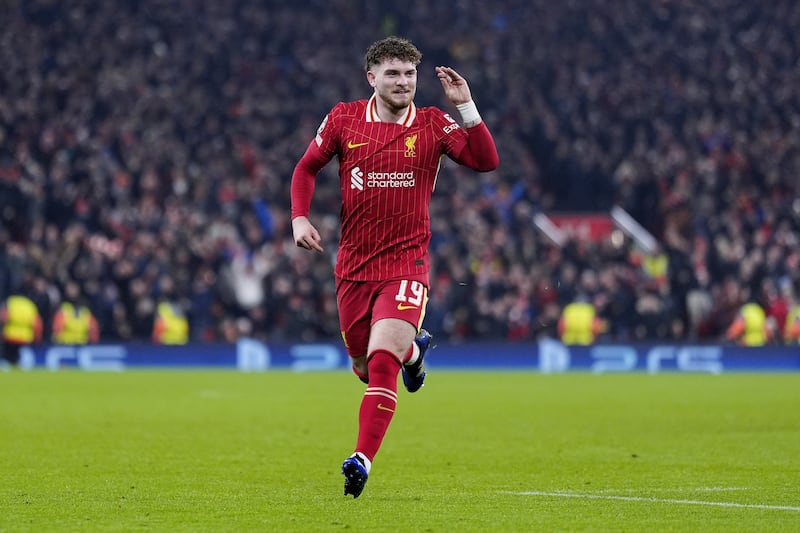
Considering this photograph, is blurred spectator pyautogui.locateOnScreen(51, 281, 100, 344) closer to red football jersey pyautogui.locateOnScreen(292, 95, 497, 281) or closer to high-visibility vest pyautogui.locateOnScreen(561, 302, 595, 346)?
high-visibility vest pyautogui.locateOnScreen(561, 302, 595, 346)

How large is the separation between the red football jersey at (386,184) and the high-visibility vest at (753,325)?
2045 cm

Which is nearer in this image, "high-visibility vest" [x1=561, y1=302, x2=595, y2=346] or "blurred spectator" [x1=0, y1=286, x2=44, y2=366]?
"blurred spectator" [x1=0, y1=286, x2=44, y2=366]

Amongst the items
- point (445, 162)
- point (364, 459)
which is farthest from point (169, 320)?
point (364, 459)

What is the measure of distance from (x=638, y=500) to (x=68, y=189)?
22817 mm

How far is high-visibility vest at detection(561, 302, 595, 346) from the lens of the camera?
27609mm

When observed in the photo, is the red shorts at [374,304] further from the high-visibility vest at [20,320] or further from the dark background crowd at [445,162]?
the high-visibility vest at [20,320]

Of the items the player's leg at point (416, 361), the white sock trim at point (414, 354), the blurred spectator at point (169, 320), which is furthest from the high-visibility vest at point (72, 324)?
the white sock trim at point (414, 354)

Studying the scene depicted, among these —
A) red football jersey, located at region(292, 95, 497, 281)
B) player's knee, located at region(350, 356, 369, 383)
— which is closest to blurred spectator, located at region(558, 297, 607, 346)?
player's knee, located at region(350, 356, 369, 383)

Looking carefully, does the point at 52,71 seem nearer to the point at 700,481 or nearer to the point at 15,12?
the point at 15,12

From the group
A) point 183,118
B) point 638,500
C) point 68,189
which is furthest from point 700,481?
point 183,118

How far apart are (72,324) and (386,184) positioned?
65.8 feet

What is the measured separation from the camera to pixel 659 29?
3653 cm

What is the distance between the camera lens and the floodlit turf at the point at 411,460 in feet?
22.7

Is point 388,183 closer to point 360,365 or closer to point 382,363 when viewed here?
point 382,363
